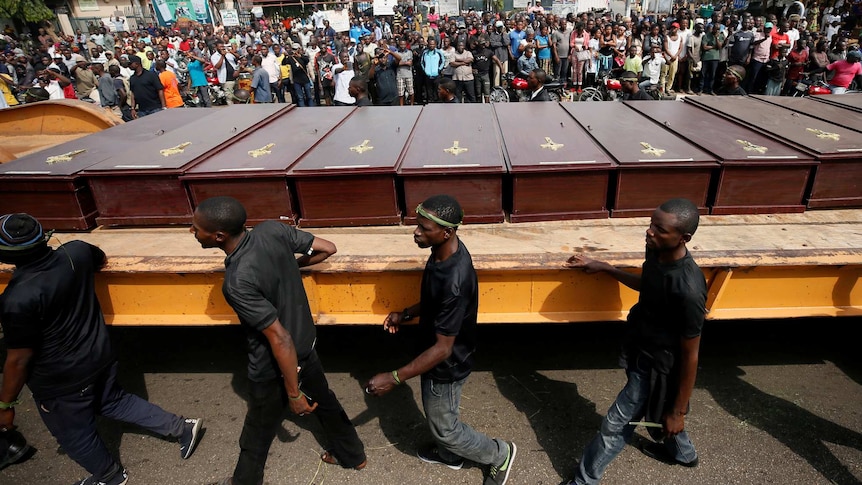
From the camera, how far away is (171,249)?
9.86ft

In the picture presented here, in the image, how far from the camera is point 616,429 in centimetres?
239

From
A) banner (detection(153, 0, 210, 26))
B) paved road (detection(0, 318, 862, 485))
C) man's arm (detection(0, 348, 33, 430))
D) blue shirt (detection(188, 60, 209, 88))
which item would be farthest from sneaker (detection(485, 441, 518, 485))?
banner (detection(153, 0, 210, 26))

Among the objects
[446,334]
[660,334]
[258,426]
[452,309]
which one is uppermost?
[452,309]

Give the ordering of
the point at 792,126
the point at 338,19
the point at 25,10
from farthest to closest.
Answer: the point at 25,10
the point at 338,19
the point at 792,126

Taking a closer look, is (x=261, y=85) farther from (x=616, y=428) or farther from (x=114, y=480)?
(x=616, y=428)

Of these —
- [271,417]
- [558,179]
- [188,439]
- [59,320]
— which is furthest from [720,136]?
[59,320]

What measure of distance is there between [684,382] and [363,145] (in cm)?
249

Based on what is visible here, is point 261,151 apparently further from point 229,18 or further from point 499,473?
point 229,18

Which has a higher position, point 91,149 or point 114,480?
point 91,149

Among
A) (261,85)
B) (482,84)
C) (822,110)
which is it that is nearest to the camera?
(822,110)

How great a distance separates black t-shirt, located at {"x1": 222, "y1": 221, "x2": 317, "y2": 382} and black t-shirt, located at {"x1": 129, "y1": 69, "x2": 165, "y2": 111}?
757 centimetres

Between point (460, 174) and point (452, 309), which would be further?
point (460, 174)

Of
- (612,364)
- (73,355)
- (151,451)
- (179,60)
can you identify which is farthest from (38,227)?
(179,60)

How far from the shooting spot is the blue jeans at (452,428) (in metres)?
2.33
